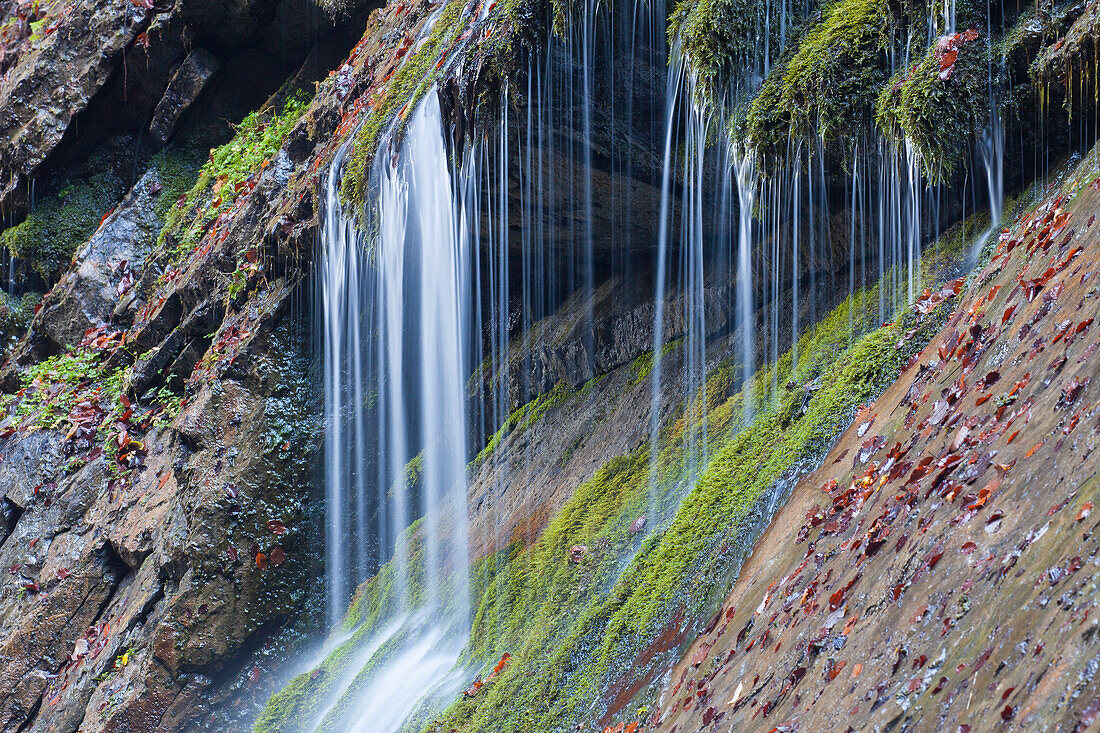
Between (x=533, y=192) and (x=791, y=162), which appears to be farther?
(x=533, y=192)

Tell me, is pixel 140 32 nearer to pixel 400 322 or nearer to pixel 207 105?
pixel 207 105

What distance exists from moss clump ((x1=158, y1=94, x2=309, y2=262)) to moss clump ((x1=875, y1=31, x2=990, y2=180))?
931cm

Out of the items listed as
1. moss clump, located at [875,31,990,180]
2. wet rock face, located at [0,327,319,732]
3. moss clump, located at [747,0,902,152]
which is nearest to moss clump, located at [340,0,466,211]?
wet rock face, located at [0,327,319,732]

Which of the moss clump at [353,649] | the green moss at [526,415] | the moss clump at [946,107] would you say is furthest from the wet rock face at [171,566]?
the moss clump at [946,107]

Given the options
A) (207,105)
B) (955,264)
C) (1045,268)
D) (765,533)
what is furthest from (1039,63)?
(207,105)

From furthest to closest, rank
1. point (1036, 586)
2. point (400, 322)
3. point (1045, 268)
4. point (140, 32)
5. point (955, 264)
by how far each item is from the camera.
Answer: point (140, 32)
point (400, 322)
point (955, 264)
point (1045, 268)
point (1036, 586)

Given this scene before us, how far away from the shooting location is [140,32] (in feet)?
48.1

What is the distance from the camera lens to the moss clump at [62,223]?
1521 centimetres

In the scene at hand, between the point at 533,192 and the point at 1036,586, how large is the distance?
629 cm

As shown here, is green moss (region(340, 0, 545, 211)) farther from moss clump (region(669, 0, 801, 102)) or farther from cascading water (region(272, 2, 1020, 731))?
moss clump (region(669, 0, 801, 102))

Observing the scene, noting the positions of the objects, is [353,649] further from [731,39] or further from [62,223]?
A: [62,223]

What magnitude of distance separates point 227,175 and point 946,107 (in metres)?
11.2

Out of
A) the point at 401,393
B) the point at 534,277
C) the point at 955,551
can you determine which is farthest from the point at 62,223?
the point at 955,551

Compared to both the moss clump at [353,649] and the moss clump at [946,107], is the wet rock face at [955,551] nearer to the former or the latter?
the moss clump at [946,107]
